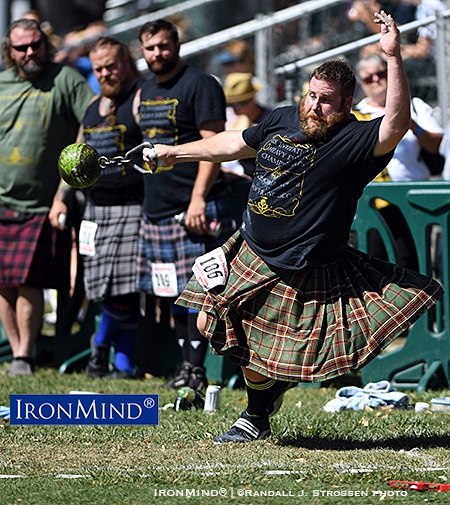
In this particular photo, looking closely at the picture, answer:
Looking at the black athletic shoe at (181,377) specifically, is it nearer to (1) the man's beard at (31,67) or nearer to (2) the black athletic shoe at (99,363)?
(2) the black athletic shoe at (99,363)

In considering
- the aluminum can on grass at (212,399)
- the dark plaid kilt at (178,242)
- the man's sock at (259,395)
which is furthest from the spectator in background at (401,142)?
the man's sock at (259,395)

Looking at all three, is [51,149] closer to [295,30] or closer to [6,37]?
[6,37]

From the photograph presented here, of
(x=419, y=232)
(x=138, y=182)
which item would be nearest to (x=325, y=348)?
(x=419, y=232)

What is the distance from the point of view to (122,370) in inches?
291

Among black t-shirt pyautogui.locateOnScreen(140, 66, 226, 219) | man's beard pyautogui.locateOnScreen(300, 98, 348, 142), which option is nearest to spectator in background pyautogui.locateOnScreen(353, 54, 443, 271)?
black t-shirt pyautogui.locateOnScreen(140, 66, 226, 219)

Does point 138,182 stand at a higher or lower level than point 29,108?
lower

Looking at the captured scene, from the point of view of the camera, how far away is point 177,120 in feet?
21.9

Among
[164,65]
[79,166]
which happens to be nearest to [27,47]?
[164,65]

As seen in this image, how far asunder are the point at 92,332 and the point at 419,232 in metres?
2.31

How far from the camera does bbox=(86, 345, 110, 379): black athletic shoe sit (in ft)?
24.2

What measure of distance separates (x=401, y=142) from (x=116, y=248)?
1.88 m

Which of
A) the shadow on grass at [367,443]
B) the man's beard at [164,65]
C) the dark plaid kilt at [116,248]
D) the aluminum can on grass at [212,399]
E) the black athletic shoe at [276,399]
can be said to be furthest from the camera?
the dark plaid kilt at [116,248]

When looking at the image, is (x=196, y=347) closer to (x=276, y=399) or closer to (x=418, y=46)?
(x=276, y=399)

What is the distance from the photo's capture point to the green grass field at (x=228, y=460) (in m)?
4.30
